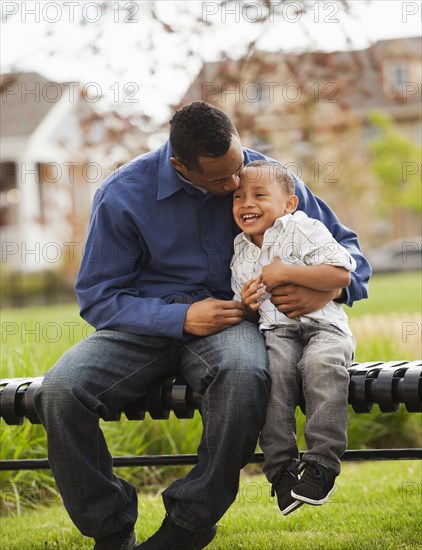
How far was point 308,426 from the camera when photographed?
2592 mm

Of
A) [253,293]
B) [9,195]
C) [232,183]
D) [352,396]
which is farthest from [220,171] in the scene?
[9,195]

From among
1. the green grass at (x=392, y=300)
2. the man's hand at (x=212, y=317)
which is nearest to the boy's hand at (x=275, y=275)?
the man's hand at (x=212, y=317)

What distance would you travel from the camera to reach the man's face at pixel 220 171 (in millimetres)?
2861

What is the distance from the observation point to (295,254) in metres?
2.91

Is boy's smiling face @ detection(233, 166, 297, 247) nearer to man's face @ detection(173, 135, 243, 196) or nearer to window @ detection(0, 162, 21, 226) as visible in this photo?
man's face @ detection(173, 135, 243, 196)

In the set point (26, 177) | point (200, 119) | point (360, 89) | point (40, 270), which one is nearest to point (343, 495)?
point (200, 119)

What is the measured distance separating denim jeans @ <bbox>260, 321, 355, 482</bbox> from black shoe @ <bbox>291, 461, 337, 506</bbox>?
0.02 m

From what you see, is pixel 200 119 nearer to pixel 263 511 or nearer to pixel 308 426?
pixel 308 426

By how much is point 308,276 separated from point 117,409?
2.42 feet

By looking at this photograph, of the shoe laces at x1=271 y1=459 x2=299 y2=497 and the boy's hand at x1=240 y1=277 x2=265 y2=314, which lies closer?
the shoe laces at x1=271 y1=459 x2=299 y2=497

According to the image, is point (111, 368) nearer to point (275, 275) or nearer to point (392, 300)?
point (275, 275)

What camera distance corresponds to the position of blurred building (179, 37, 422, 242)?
7.68m

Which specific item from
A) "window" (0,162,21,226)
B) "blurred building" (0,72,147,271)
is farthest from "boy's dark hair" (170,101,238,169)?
"window" (0,162,21,226)

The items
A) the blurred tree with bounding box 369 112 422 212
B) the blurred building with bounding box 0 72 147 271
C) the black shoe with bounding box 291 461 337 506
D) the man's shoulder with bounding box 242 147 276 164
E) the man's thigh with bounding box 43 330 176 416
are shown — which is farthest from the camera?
the blurred tree with bounding box 369 112 422 212
